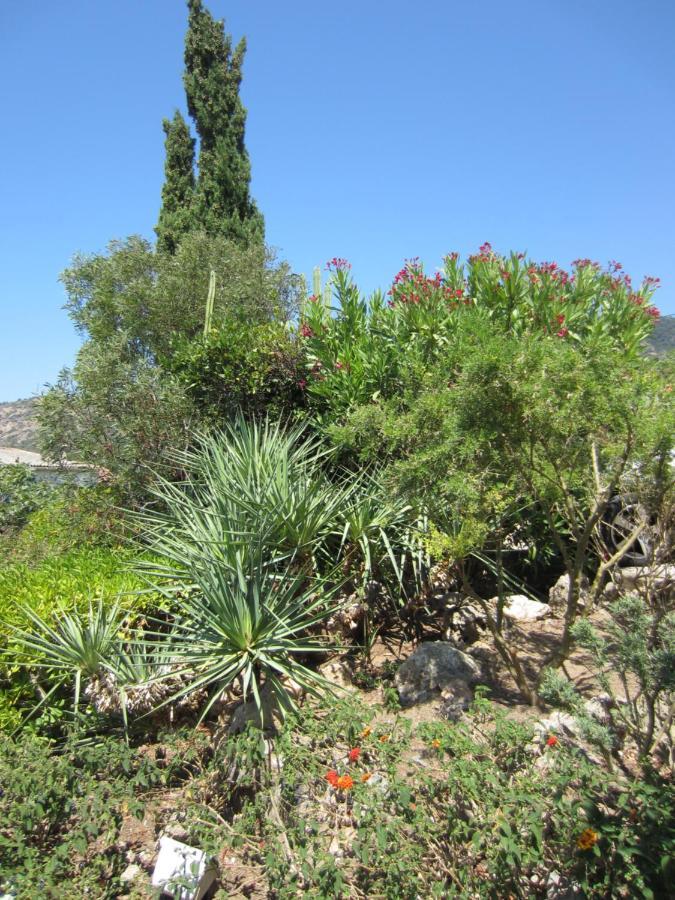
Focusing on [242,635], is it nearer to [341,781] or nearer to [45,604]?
[341,781]

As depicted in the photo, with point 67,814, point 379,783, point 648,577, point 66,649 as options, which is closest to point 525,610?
point 648,577

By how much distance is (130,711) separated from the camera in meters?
4.14

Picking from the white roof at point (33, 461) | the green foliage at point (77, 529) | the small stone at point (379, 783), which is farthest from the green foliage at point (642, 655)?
the white roof at point (33, 461)

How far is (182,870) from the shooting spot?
261 cm

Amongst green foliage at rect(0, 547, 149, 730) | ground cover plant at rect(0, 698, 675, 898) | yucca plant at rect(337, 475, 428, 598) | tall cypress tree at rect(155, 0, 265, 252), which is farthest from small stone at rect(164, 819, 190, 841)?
tall cypress tree at rect(155, 0, 265, 252)

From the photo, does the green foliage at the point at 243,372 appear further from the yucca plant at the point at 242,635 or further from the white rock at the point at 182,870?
the white rock at the point at 182,870

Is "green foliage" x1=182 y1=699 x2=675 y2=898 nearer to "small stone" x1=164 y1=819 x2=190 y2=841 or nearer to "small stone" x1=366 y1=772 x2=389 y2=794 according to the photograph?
"small stone" x1=366 y1=772 x2=389 y2=794

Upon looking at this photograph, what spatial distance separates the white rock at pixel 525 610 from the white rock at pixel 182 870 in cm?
362

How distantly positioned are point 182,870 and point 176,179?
1676 centimetres

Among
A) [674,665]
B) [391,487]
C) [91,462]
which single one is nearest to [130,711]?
[391,487]

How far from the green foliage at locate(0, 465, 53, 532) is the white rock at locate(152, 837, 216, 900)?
7.24 meters

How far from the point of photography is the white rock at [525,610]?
5703 mm

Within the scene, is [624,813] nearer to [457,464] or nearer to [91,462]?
[457,464]

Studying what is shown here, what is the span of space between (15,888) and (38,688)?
1719mm
